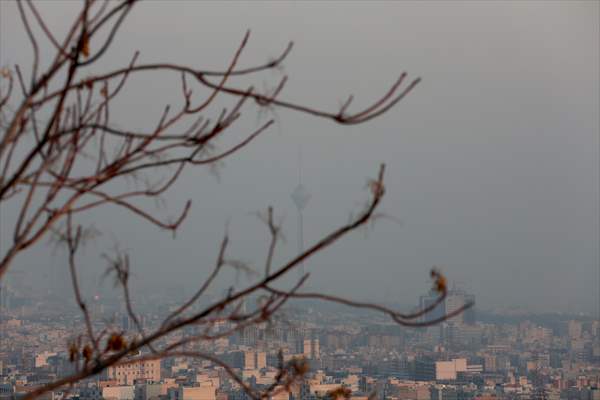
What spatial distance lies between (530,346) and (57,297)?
13866 mm

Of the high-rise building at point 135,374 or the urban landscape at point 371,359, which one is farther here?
the high-rise building at point 135,374

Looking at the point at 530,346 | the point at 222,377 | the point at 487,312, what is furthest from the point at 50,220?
the point at 487,312

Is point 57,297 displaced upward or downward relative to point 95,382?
upward

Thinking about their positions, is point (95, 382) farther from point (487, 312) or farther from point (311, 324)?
point (487, 312)

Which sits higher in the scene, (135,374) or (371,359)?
(371,359)

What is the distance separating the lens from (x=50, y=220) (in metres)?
0.58

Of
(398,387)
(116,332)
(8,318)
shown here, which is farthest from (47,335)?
(116,332)

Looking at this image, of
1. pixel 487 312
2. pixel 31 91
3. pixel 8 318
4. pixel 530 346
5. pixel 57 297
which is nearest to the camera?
pixel 31 91

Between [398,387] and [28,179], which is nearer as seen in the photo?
[28,179]

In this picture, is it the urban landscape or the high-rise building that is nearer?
the urban landscape

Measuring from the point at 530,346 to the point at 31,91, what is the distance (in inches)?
1182

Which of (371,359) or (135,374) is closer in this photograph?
(135,374)

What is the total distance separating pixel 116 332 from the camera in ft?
1.94

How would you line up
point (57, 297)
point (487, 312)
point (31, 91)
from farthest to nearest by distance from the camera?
point (487, 312) < point (57, 297) < point (31, 91)
